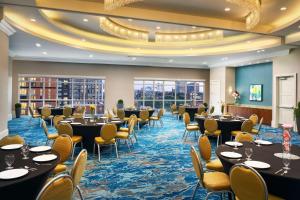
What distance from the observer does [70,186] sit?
2076 millimetres

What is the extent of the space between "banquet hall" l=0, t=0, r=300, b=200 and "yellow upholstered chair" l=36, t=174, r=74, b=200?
11 millimetres

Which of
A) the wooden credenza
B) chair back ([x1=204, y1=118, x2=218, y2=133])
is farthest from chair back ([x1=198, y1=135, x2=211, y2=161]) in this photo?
the wooden credenza

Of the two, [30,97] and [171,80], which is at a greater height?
[171,80]

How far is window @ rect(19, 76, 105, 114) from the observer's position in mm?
13719

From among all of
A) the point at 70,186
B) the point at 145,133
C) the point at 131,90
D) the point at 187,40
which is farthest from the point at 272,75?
the point at 70,186

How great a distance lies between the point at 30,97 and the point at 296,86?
1422cm

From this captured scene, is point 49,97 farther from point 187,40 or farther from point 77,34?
point 187,40

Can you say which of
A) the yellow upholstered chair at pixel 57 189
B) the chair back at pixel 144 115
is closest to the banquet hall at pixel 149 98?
the yellow upholstered chair at pixel 57 189

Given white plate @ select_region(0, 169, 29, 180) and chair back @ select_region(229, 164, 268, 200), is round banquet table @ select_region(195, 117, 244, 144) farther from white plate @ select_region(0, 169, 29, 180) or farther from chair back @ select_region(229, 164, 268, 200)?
white plate @ select_region(0, 169, 29, 180)

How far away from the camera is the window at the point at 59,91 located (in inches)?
540

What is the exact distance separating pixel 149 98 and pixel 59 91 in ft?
19.7

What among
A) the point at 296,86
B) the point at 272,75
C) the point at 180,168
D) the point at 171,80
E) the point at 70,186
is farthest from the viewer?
the point at 171,80

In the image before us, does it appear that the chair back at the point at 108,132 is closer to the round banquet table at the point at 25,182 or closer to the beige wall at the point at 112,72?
the round banquet table at the point at 25,182

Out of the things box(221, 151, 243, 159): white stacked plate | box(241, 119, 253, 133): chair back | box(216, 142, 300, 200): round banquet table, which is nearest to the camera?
box(216, 142, 300, 200): round banquet table
